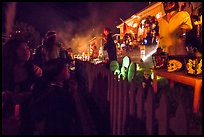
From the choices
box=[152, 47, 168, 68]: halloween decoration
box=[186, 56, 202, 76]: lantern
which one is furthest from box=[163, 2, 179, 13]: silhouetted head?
box=[186, 56, 202, 76]: lantern

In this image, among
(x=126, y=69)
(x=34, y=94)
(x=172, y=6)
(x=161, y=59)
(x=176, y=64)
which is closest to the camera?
(x=34, y=94)

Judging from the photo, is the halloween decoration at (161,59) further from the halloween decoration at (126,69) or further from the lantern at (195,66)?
the lantern at (195,66)

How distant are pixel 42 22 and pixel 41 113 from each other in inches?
1058

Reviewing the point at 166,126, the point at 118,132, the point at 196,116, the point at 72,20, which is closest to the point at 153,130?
the point at 166,126

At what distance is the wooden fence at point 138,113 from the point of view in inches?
99.5

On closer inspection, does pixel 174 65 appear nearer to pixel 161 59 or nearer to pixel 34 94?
pixel 161 59

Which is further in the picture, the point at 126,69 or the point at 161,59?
the point at 161,59

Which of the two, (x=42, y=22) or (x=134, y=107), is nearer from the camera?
(x=134, y=107)

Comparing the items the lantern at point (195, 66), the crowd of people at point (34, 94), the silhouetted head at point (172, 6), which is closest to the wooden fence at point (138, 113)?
the crowd of people at point (34, 94)

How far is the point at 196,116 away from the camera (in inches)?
190

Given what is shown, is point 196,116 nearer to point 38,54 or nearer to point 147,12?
point 38,54

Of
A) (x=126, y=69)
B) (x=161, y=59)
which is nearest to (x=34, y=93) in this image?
(x=126, y=69)

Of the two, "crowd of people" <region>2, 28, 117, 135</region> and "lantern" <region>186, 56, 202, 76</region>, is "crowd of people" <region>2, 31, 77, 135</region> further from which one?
"lantern" <region>186, 56, 202, 76</region>

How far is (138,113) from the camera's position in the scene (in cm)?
315
